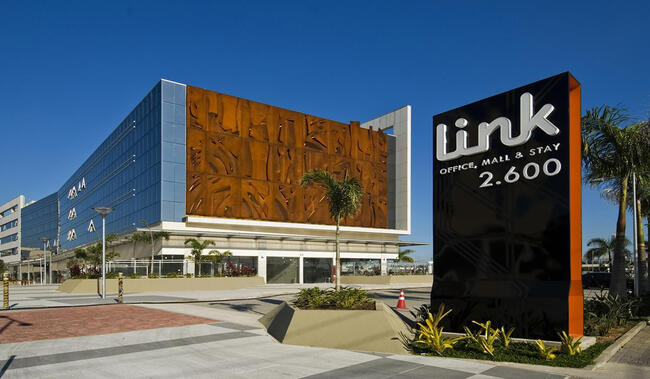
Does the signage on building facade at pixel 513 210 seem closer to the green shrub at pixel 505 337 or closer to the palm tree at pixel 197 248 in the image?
the green shrub at pixel 505 337

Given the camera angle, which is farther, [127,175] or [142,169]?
[127,175]

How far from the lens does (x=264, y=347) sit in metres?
13.1

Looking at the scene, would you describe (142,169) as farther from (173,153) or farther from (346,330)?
(346,330)

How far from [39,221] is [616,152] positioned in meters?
135

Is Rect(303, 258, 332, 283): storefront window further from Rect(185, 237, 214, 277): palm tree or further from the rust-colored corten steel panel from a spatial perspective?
Rect(185, 237, 214, 277): palm tree

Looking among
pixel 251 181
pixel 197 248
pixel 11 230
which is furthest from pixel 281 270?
pixel 11 230

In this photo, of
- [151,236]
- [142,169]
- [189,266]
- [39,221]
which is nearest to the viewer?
[189,266]

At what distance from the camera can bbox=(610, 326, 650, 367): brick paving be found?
1102 cm

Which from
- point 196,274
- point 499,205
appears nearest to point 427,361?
point 499,205

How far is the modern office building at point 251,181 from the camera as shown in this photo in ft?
162

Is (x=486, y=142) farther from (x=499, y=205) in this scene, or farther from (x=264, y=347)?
(x=264, y=347)

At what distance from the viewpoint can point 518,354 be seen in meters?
11.4

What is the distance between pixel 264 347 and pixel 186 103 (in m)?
41.1

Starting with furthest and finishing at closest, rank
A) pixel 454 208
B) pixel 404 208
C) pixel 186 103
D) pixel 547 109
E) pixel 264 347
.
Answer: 1. pixel 404 208
2. pixel 186 103
3. pixel 454 208
4. pixel 264 347
5. pixel 547 109
